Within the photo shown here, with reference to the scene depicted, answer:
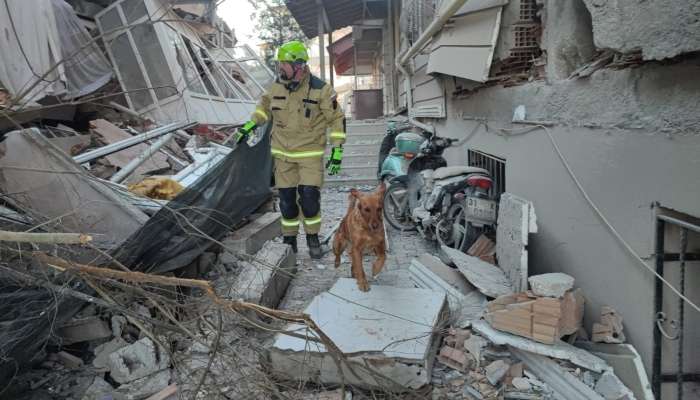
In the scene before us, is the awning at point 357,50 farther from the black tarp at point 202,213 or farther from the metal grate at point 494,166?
the black tarp at point 202,213

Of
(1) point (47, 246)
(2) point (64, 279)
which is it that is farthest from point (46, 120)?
(2) point (64, 279)

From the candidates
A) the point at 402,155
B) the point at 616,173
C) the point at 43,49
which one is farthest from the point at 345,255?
the point at 43,49

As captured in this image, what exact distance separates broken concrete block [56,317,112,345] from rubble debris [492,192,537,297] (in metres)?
2.94

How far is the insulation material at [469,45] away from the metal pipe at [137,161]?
379 cm

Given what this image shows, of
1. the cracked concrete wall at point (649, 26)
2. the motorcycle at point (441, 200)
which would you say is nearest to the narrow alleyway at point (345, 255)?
the motorcycle at point (441, 200)

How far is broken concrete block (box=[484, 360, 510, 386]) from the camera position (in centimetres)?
286

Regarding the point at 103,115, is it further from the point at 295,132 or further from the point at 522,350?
the point at 522,350

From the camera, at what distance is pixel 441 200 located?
5223 millimetres

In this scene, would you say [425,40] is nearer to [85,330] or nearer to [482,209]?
[482,209]

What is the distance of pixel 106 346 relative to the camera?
10.8 ft

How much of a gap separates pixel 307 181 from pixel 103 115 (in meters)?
5.71

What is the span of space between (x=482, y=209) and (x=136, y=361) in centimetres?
314

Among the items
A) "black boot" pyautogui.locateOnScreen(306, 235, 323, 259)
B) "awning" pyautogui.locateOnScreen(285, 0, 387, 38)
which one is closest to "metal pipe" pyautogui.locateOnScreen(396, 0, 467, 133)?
"black boot" pyautogui.locateOnScreen(306, 235, 323, 259)

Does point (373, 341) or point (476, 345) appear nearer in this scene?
point (373, 341)
